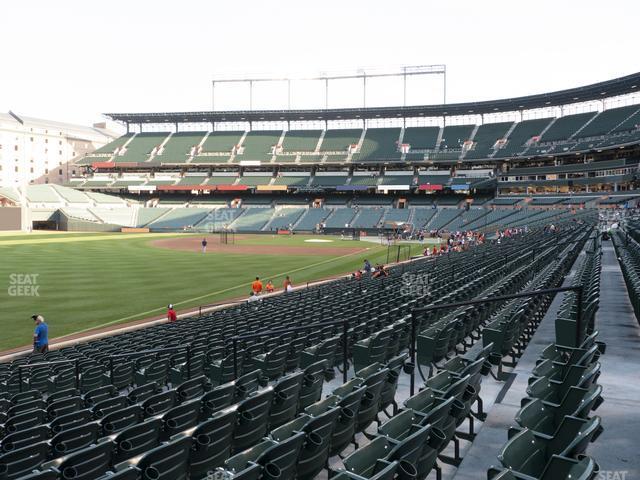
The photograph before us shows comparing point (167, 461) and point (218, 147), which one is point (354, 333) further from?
point (218, 147)

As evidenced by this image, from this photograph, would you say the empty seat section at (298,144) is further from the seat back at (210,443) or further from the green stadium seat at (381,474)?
the green stadium seat at (381,474)

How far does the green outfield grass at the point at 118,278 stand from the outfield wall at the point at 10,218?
28248 millimetres

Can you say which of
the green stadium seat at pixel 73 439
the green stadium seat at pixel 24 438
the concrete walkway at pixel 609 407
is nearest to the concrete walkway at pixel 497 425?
the concrete walkway at pixel 609 407

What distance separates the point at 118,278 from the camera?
32344 mm

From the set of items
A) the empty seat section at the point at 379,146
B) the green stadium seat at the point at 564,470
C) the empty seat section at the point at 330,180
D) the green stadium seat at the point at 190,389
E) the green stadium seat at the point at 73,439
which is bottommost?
the green stadium seat at the point at 190,389

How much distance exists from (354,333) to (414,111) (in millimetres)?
91133

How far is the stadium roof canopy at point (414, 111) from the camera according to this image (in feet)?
244

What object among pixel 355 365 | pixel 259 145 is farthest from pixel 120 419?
pixel 259 145

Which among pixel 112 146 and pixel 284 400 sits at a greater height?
pixel 112 146

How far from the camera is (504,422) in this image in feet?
21.3

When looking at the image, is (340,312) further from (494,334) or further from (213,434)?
(213,434)

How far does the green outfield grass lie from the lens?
22.2m

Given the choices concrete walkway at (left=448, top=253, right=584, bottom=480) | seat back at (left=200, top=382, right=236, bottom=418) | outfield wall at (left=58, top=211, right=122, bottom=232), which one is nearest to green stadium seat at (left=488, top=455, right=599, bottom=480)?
concrete walkway at (left=448, top=253, right=584, bottom=480)

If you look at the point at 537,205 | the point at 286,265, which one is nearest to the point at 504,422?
the point at 286,265
